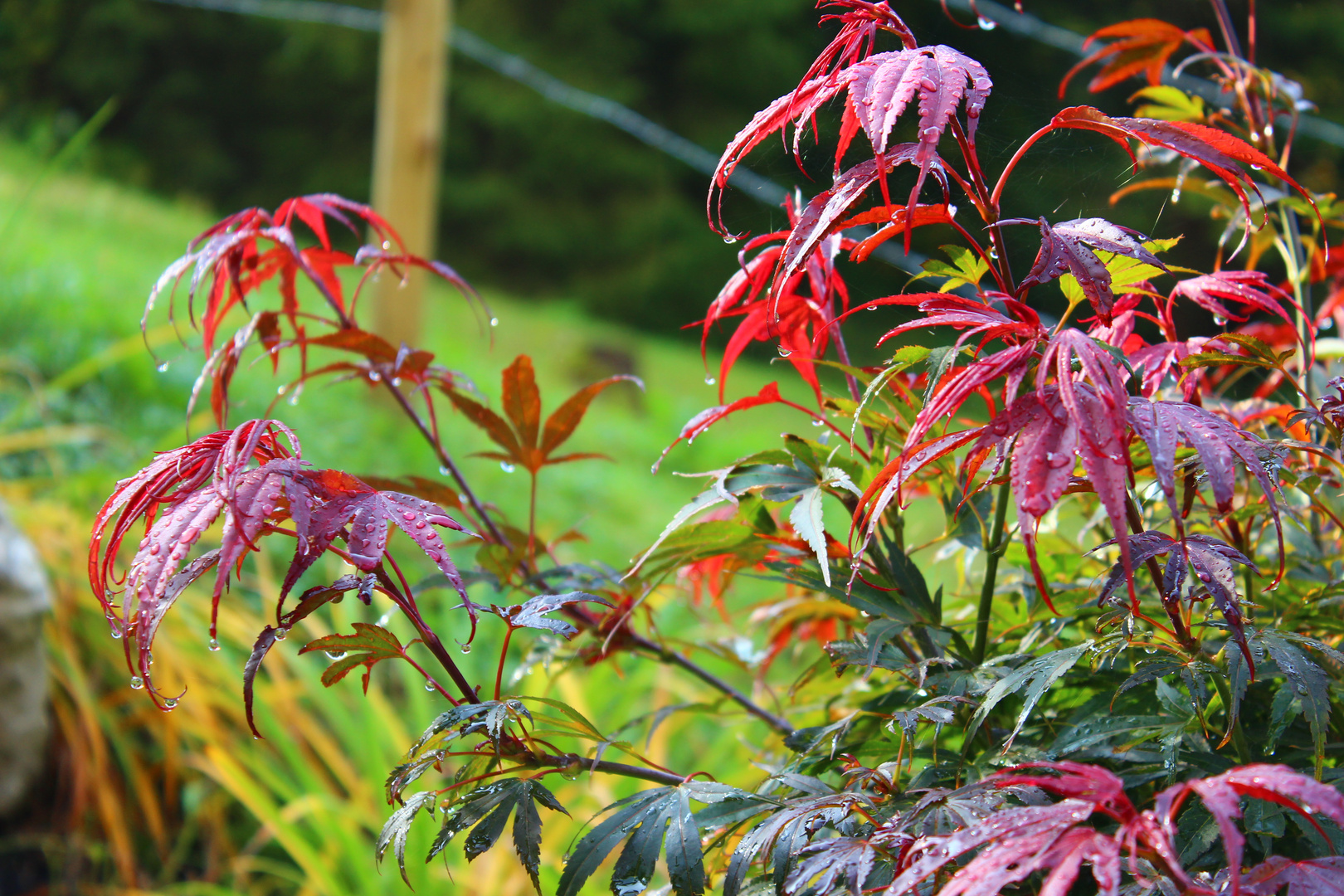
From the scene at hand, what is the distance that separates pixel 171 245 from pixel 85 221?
0.36 meters

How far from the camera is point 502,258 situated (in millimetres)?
8203

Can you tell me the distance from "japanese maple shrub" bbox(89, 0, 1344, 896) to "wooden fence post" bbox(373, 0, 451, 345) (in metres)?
1.63

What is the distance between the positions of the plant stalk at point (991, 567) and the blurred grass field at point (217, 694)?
22 cm

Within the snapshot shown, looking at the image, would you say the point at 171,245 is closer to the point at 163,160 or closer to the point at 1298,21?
the point at 163,160

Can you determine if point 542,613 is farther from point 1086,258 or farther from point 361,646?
point 1086,258

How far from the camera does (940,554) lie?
64 cm

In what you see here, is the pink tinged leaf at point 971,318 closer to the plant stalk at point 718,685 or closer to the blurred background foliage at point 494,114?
the plant stalk at point 718,685

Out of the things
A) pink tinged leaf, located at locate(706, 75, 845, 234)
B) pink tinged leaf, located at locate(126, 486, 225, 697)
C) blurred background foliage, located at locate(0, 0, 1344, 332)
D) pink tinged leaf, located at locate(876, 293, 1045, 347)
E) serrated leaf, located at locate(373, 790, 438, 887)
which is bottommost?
serrated leaf, located at locate(373, 790, 438, 887)

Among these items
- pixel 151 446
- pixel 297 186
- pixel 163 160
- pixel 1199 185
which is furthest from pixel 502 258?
pixel 1199 185

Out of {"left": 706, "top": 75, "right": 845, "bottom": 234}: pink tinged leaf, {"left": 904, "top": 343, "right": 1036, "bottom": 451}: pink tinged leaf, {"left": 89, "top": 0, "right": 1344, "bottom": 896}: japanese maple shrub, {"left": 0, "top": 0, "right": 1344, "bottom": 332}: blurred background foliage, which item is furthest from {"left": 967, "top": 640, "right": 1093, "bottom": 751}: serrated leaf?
{"left": 0, "top": 0, "right": 1344, "bottom": 332}: blurred background foliage

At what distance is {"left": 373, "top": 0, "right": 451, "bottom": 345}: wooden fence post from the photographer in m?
2.18

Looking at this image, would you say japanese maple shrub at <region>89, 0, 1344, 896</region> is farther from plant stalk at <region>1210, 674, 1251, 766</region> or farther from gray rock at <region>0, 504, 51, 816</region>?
gray rock at <region>0, 504, 51, 816</region>

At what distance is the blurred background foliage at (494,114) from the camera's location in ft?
23.7

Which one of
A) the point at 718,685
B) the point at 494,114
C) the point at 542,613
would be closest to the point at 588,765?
the point at 542,613
